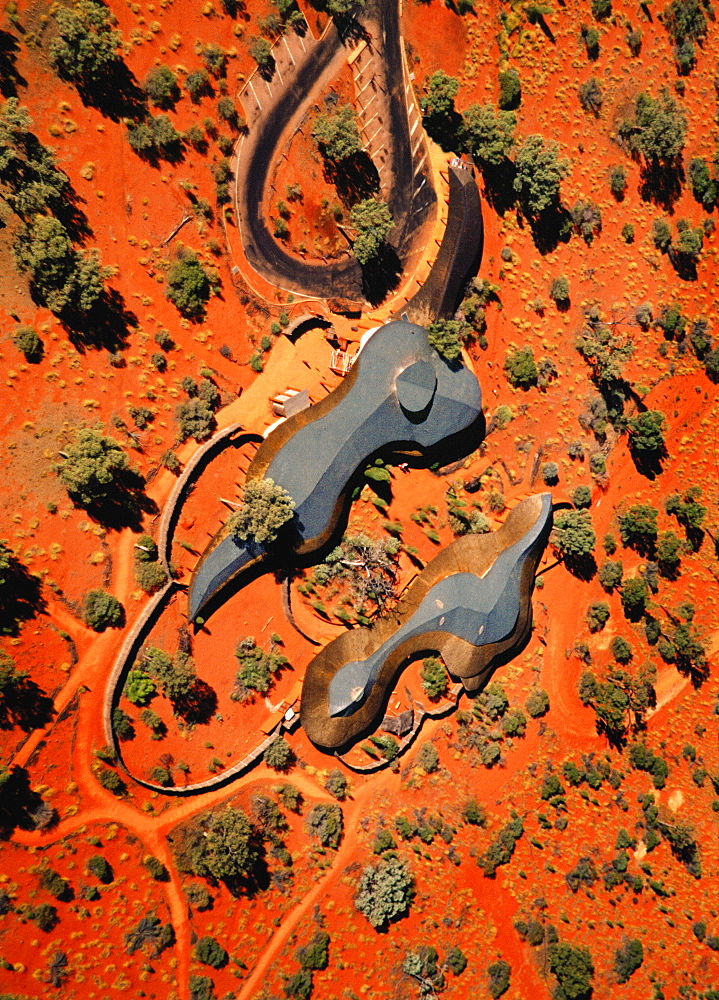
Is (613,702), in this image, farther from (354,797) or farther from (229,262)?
(229,262)

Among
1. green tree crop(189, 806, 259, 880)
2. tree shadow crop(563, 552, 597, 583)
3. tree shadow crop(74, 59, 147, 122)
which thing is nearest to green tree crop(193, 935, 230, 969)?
green tree crop(189, 806, 259, 880)

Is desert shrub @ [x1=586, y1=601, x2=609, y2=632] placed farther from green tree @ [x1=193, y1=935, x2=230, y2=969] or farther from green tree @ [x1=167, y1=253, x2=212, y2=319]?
green tree @ [x1=167, y1=253, x2=212, y2=319]

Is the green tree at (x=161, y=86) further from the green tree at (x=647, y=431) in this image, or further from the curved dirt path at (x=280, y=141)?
the green tree at (x=647, y=431)

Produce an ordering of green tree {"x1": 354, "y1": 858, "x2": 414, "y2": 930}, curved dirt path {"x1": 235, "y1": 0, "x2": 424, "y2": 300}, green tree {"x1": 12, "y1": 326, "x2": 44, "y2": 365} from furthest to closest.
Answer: curved dirt path {"x1": 235, "y1": 0, "x2": 424, "y2": 300}, green tree {"x1": 354, "y1": 858, "x2": 414, "y2": 930}, green tree {"x1": 12, "y1": 326, "x2": 44, "y2": 365}

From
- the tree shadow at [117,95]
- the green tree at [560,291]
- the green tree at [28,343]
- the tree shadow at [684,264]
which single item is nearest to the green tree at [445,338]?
the green tree at [560,291]

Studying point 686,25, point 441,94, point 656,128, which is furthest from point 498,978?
point 686,25

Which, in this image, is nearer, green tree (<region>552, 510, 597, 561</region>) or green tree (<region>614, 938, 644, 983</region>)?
green tree (<region>552, 510, 597, 561</region>)
